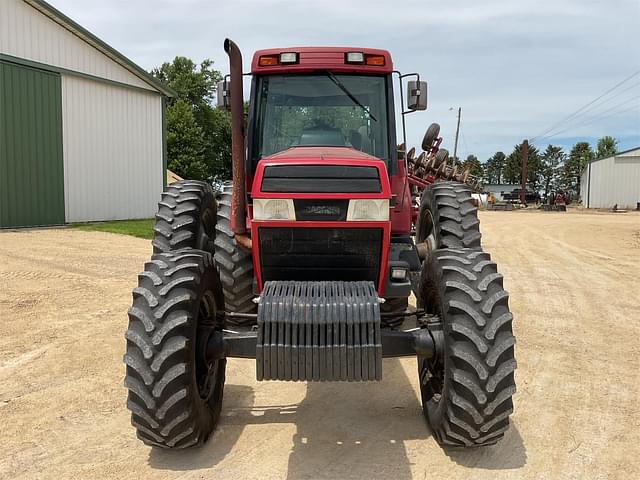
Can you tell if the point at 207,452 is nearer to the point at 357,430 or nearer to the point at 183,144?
the point at 357,430

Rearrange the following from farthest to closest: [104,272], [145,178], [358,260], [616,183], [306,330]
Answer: [616,183] < [145,178] < [104,272] < [358,260] < [306,330]

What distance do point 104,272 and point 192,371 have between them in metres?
6.98

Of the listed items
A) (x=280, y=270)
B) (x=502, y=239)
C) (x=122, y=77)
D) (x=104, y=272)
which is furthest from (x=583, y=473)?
(x=122, y=77)

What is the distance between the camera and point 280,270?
423 centimetres

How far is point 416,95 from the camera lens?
5.22 meters

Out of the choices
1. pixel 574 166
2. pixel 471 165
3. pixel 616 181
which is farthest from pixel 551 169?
pixel 471 165

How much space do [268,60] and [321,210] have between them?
174 centimetres

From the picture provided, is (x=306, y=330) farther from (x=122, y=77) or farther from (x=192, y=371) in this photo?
(x=122, y=77)

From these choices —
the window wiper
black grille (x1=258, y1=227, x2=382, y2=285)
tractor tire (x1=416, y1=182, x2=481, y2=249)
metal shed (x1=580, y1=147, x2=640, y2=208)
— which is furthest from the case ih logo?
metal shed (x1=580, y1=147, x2=640, y2=208)

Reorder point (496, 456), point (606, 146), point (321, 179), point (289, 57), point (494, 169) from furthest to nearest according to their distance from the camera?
point (494, 169)
point (606, 146)
point (289, 57)
point (321, 179)
point (496, 456)

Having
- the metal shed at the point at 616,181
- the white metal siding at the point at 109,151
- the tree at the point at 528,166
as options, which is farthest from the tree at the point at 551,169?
the white metal siding at the point at 109,151

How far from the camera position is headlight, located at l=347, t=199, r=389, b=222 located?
13.1 feet

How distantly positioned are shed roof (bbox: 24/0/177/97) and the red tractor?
13.5 metres

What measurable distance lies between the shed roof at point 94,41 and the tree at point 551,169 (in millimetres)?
80732
